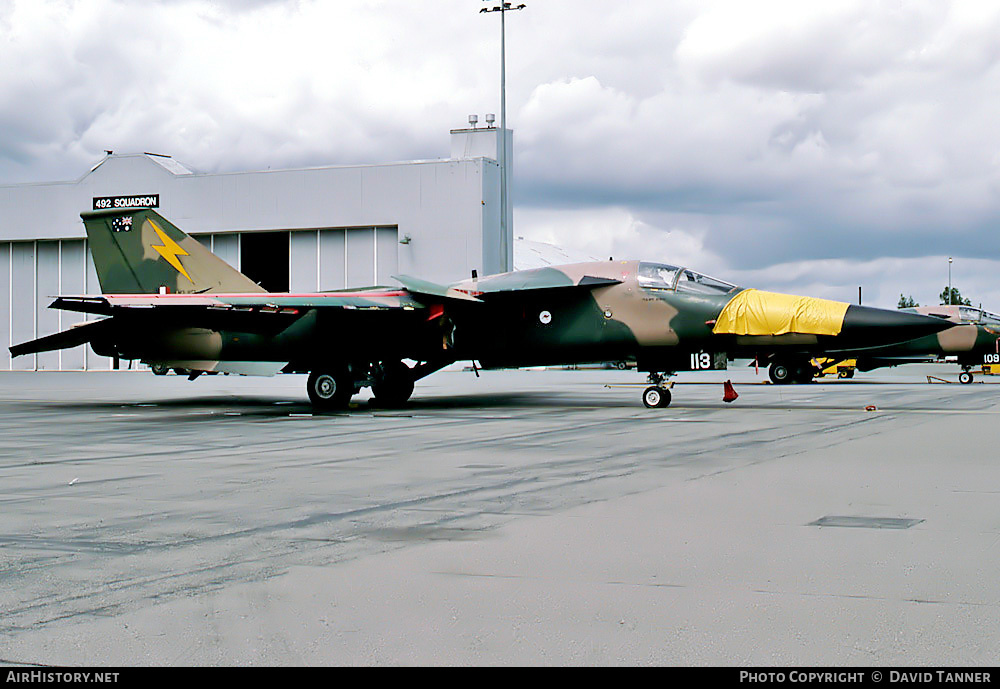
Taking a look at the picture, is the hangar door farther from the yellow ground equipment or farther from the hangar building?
the yellow ground equipment

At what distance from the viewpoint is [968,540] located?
5141 mm

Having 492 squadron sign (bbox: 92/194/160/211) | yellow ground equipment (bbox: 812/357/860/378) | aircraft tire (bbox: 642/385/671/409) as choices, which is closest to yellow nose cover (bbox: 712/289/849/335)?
aircraft tire (bbox: 642/385/671/409)

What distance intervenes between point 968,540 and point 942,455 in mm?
4409

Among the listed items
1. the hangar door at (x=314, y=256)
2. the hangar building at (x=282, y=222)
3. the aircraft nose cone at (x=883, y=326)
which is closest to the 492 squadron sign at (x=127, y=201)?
the hangar building at (x=282, y=222)

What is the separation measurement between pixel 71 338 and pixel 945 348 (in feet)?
74.0

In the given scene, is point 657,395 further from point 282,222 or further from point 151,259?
point 282,222

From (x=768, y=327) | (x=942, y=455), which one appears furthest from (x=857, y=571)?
(x=768, y=327)

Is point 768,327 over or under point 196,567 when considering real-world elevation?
over

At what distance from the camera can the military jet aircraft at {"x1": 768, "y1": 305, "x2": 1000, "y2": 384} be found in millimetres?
27281

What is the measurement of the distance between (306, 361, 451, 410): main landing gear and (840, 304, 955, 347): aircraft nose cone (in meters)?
6.84

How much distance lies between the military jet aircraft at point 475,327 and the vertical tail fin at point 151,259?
143 cm

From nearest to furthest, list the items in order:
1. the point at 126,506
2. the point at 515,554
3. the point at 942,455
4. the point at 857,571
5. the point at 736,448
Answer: the point at 857,571 → the point at 515,554 → the point at 126,506 → the point at 942,455 → the point at 736,448
